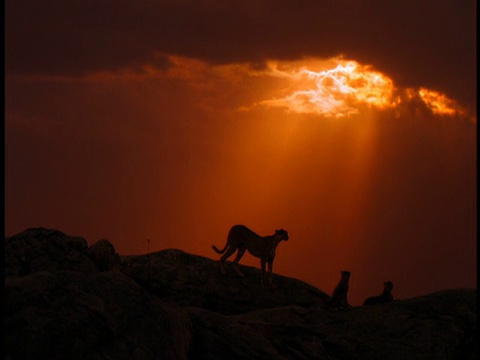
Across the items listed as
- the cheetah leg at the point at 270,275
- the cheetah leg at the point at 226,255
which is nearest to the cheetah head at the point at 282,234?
the cheetah leg at the point at 270,275

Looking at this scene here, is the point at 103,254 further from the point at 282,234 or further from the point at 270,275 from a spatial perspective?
the point at 282,234

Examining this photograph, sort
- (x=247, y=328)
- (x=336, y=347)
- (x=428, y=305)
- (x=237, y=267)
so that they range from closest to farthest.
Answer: (x=247, y=328)
(x=336, y=347)
(x=428, y=305)
(x=237, y=267)

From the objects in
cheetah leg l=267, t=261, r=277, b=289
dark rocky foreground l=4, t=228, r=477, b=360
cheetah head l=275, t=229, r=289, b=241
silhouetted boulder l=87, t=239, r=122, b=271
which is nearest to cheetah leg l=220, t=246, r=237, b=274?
dark rocky foreground l=4, t=228, r=477, b=360

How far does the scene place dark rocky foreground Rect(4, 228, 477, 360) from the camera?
41.3 ft

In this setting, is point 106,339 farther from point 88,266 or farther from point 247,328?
point 88,266

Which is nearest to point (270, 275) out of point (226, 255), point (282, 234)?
point (282, 234)

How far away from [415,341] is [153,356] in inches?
294

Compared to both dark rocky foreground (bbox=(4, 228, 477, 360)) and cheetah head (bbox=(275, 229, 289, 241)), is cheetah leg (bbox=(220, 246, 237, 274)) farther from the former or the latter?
cheetah head (bbox=(275, 229, 289, 241))

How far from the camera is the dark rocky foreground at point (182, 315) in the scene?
12586 millimetres

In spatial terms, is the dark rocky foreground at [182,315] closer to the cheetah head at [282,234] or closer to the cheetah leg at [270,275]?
the cheetah leg at [270,275]

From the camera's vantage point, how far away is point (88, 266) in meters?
18.1

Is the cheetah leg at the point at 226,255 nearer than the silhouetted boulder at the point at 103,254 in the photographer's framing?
No

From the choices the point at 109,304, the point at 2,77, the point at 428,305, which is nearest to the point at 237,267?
the point at 428,305

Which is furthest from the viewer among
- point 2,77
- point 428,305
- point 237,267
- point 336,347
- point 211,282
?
point 237,267
